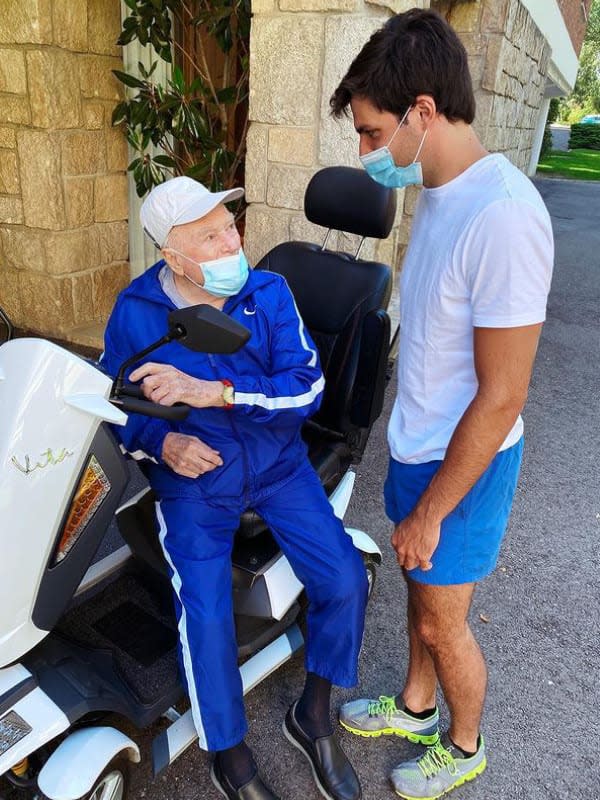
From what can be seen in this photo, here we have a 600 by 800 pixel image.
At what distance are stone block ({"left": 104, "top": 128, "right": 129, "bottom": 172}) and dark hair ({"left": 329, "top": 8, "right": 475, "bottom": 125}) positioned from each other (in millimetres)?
3531

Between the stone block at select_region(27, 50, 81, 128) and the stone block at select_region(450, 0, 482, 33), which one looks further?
the stone block at select_region(450, 0, 482, 33)

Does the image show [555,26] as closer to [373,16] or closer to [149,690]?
[373,16]

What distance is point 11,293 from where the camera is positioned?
4727 mm

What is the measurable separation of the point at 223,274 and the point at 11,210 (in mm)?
3235

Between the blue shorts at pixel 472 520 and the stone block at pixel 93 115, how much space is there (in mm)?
3699

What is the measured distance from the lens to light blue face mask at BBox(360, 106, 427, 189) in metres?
1.46

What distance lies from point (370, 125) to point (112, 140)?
3564 millimetres

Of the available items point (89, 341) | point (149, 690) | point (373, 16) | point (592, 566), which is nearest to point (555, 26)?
point (373, 16)

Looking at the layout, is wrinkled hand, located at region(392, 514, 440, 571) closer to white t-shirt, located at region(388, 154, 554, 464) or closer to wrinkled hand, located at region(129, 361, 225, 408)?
white t-shirt, located at region(388, 154, 554, 464)

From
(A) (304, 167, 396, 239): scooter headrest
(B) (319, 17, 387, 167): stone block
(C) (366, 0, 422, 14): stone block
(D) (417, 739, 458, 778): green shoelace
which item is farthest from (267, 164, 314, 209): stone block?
(D) (417, 739, 458, 778): green shoelace

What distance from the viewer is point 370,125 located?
1461 millimetres

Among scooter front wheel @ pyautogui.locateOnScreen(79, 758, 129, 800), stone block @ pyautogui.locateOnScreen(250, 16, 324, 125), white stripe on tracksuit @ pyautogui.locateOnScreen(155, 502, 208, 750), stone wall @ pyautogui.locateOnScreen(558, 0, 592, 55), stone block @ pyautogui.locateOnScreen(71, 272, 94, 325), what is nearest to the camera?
scooter front wheel @ pyautogui.locateOnScreen(79, 758, 129, 800)

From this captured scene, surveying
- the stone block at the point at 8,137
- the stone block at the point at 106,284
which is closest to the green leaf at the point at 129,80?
the stone block at the point at 8,137

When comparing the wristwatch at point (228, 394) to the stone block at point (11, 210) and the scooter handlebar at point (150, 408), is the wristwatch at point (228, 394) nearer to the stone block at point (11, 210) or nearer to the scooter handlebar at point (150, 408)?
the scooter handlebar at point (150, 408)
